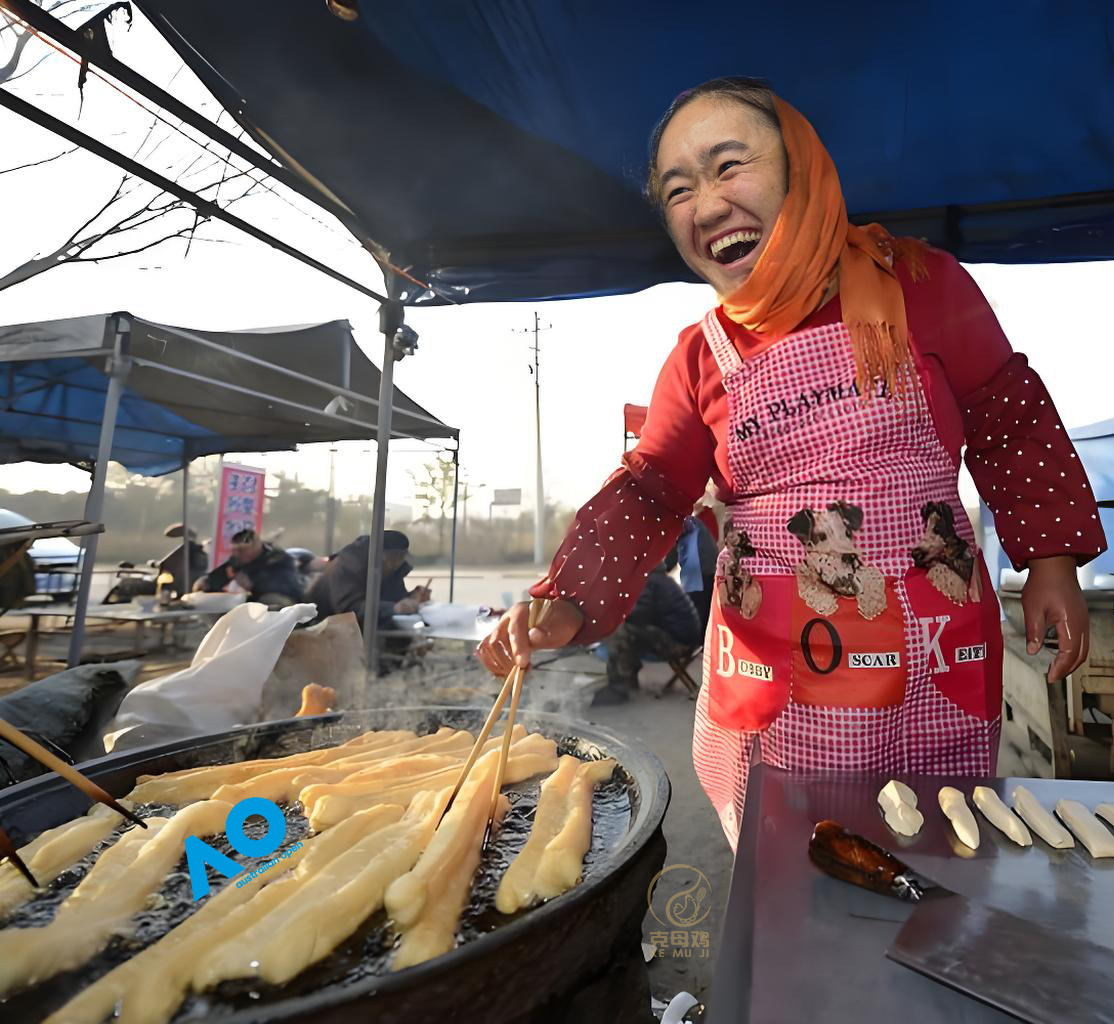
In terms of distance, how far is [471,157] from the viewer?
258cm

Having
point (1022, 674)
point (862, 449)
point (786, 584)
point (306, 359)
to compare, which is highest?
point (306, 359)

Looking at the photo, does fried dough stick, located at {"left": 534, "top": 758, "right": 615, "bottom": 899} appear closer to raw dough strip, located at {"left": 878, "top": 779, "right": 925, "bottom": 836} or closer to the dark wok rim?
the dark wok rim

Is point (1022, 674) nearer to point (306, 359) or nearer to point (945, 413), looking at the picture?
point (945, 413)

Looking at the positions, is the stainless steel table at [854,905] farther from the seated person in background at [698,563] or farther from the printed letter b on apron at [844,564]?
the seated person in background at [698,563]

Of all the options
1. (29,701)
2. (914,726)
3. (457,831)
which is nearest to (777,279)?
(914,726)

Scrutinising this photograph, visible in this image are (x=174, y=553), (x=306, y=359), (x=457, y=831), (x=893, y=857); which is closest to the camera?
(x=893, y=857)

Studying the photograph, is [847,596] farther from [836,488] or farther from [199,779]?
[199,779]

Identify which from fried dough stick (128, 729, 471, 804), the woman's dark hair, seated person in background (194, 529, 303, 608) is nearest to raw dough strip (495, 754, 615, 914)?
fried dough stick (128, 729, 471, 804)

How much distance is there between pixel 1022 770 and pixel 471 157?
14.8 feet

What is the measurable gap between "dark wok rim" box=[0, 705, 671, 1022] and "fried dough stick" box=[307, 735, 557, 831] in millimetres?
186

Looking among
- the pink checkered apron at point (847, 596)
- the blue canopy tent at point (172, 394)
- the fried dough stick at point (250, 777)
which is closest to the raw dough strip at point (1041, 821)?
the pink checkered apron at point (847, 596)

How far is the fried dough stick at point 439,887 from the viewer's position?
96 centimetres

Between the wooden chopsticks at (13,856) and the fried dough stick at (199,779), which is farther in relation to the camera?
the fried dough stick at (199,779)

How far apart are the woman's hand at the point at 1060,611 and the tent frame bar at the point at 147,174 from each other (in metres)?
3.00
